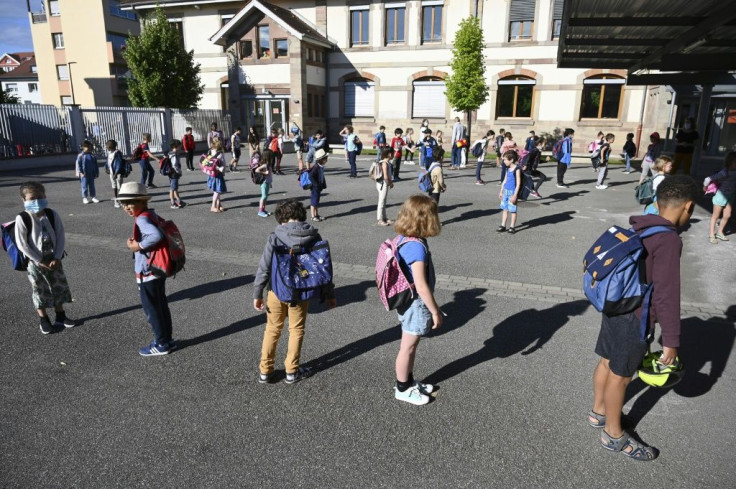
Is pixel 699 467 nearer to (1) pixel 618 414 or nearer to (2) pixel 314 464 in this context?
(1) pixel 618 414

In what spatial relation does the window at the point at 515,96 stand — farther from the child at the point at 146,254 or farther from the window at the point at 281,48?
the child at the point at 146,254

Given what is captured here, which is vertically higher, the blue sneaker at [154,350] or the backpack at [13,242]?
the backpack at [13,242]

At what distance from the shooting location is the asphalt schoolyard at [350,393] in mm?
3434

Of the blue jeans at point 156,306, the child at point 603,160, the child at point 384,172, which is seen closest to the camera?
the blue jeans at point 156,306

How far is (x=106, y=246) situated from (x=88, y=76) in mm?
42079

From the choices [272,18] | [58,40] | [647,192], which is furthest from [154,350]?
[58,40]

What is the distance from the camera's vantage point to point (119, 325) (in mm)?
5711

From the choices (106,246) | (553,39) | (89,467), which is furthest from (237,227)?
(553,39)

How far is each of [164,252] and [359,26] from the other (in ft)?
96.8

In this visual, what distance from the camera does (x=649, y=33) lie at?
977 cm

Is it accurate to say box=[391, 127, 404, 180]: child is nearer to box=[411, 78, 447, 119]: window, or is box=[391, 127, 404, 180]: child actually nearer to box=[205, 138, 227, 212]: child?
box=[205, 138, 227, 212]: child

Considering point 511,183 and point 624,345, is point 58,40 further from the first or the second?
point 624,345

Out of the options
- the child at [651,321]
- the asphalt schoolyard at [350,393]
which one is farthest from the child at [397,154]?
the child at [651,321]

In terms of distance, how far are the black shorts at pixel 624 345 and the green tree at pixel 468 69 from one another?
2237 centimetres
